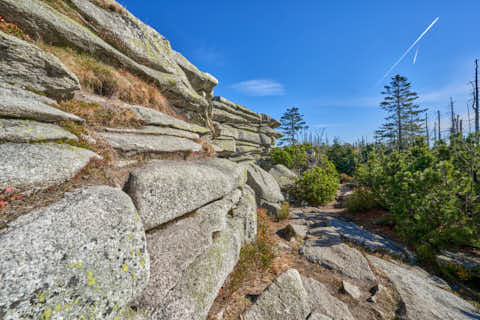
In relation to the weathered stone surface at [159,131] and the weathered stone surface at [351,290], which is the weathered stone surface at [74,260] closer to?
the weathered stone surface at [159,131]

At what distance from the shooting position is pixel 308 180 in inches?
460

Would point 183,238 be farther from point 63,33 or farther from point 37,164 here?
point 63,33

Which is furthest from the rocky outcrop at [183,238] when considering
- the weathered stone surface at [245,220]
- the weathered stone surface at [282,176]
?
the weathered stone surface at [282,176]

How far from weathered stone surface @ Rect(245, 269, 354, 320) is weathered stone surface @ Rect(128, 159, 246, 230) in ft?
6.92

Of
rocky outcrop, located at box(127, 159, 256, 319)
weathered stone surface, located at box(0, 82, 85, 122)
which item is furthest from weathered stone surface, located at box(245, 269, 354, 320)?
weathered stone surface, located at box(0, 82, 85, 122)

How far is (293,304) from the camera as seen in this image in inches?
123

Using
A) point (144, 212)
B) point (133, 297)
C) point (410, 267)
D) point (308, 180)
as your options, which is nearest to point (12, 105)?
point (144, 212)

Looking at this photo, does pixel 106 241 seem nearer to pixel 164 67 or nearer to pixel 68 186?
pixel 68 186

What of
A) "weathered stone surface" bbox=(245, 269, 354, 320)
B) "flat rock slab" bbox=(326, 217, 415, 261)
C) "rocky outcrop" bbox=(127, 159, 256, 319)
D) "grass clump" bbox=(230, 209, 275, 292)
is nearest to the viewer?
"rocky outcrop" bbox=(127, 159, 256, 319)

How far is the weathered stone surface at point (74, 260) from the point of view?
4.43 feet

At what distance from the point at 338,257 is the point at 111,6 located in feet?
35.8

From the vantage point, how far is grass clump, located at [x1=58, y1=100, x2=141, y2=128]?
3660 millimetres

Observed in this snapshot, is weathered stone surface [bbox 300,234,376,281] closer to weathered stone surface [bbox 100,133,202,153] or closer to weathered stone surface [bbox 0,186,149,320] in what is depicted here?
weathered stone surface [bbox 0,186,149,320]

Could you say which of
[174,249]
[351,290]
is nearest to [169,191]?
[174,249]
